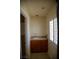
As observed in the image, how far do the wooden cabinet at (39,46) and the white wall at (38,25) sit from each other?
20 cm

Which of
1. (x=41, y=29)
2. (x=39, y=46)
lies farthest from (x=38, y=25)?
(x=39, y=46)

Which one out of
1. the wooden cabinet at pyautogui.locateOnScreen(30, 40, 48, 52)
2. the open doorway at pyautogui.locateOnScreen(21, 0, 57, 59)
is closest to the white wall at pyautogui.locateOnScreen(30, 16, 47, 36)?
the open doorway at pyautogui.locateOnScreen(21, 0, 57, 59)

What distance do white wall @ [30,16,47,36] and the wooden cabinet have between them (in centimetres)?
20

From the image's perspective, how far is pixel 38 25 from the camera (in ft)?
7.75

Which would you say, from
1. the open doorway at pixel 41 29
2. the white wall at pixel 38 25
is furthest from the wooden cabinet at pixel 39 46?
the white wall at pixel 38 25

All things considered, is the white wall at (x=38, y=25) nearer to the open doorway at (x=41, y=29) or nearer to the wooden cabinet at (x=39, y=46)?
the open doorway at (x=41, y=29)

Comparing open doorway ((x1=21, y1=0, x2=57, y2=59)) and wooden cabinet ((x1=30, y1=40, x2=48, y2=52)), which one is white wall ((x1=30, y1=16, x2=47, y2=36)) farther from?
wooden cabinet ((x1=30, y1=40, x2=48, y2=52))
